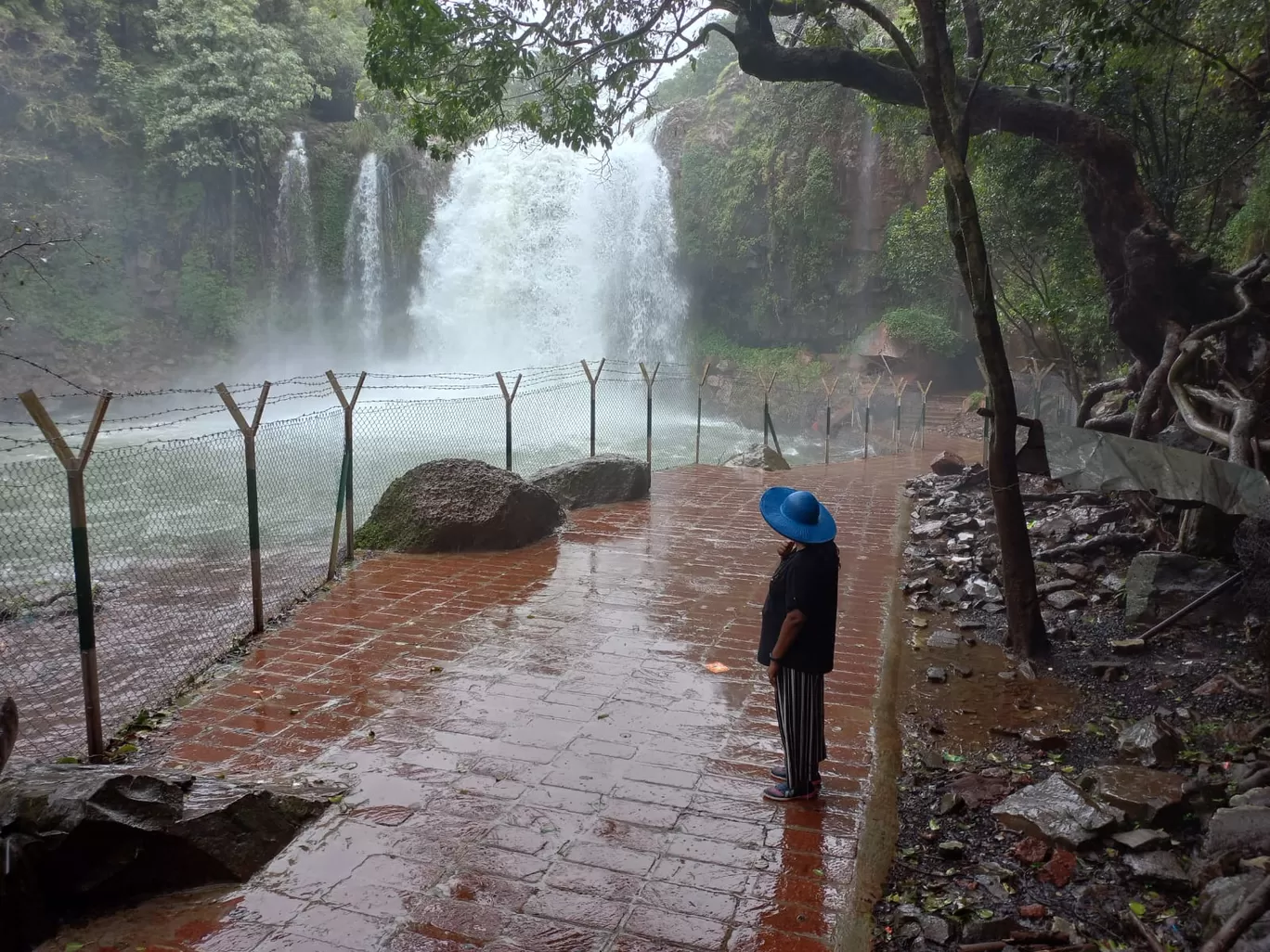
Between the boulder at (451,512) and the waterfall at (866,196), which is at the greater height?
the waterfall at (866,196)

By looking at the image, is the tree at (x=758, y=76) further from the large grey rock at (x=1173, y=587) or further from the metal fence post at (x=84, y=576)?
the metal fence post at (x=84, y=576)

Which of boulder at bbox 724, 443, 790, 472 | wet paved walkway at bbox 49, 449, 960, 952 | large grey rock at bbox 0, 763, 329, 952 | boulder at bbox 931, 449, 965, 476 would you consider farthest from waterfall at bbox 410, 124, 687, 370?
large grey rock at bbox 0, 763, 329, 952

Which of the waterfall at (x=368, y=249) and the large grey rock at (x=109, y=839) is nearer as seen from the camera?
the large grey rock at (x=109, y=839)

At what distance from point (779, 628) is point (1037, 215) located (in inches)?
412

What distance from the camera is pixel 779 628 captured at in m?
4.07

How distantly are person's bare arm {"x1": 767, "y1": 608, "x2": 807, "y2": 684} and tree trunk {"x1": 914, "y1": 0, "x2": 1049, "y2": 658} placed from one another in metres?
2.61

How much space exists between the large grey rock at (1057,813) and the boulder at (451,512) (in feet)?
19.4

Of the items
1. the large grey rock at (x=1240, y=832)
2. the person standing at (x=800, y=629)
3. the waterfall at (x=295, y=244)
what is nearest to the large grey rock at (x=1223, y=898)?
the large grey rock at (x=1240, y=832)

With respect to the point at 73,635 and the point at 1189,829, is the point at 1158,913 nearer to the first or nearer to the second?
the point at 1189,829

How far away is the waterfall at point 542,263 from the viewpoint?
28750 millimetres

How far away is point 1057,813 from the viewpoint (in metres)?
3.86

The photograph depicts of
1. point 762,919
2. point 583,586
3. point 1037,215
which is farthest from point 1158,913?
point 1037,215

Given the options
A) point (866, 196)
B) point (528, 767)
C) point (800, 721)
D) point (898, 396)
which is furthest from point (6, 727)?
point (866, 196)

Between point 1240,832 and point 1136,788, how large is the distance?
0.68 metres
